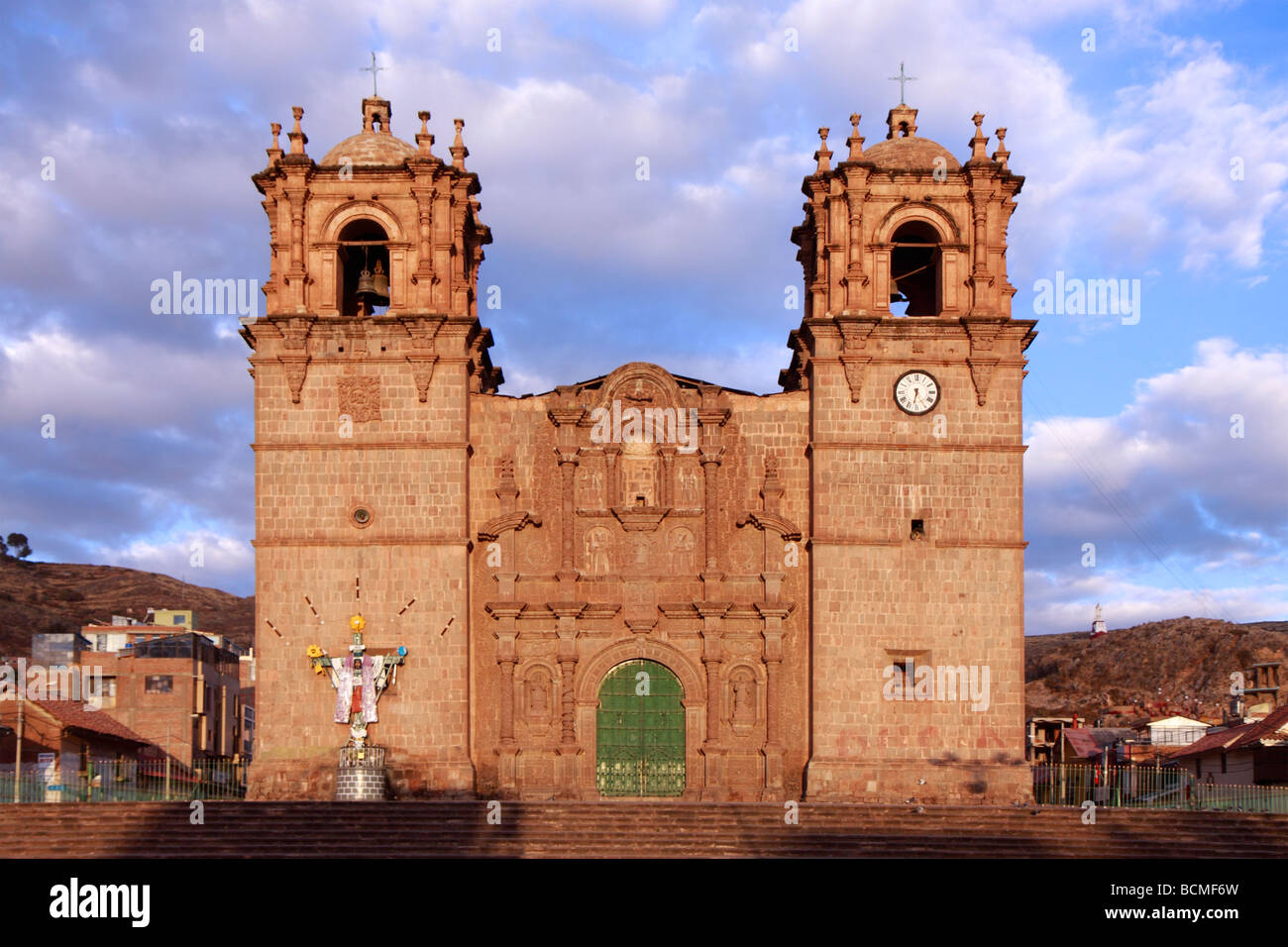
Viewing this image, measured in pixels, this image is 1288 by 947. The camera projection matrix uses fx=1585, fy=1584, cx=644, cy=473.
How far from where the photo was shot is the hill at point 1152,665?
89.6m

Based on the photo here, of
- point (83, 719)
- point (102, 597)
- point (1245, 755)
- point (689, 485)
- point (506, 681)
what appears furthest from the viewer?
point (102, 597)

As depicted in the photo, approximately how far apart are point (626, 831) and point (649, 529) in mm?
7823

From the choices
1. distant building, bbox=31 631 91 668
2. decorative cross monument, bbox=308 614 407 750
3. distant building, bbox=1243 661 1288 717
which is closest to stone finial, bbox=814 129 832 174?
decorative cross monument, bbox=308 614 407 750

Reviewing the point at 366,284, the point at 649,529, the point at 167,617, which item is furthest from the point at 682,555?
the point at 167,617

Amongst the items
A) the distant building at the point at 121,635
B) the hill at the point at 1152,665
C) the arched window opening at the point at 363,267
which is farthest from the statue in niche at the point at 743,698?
the hill at the point at 1152,665

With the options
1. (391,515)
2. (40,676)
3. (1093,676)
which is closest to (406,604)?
(391,515)

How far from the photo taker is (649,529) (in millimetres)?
35656

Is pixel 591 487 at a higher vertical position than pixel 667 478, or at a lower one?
lower

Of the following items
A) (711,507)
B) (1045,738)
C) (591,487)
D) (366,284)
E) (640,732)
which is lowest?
(1045,738)

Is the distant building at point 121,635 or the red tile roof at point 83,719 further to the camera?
the distant building at point 121,635

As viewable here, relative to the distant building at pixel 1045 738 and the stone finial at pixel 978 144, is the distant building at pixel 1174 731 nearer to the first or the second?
the distant building at pixel 1045 738

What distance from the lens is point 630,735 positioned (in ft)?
115

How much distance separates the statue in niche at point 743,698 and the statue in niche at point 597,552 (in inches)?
150

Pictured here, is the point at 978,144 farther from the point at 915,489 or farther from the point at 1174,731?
the point at 1174,731
